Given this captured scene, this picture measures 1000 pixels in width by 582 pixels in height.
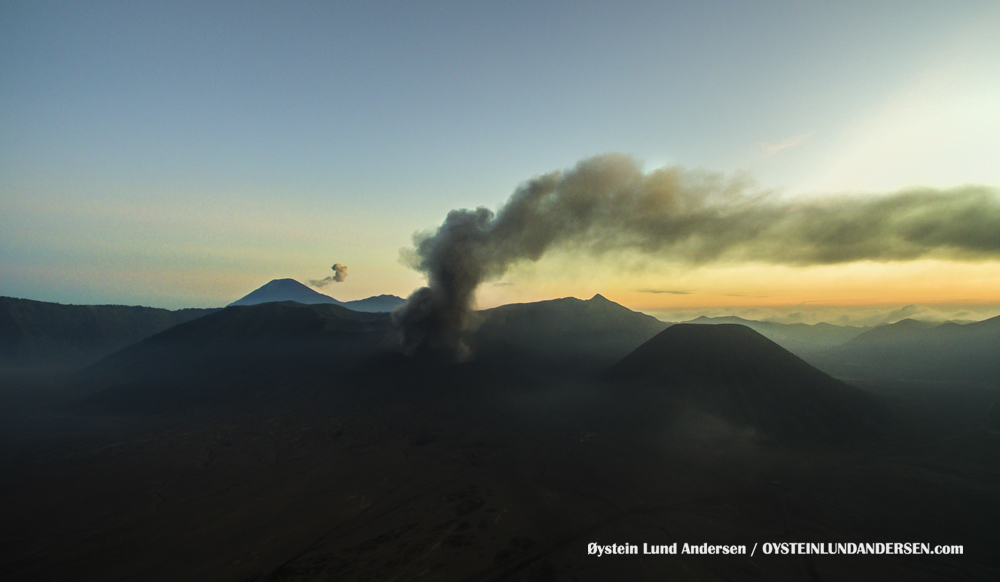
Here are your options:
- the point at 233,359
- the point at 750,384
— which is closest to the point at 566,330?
the point at 750,384

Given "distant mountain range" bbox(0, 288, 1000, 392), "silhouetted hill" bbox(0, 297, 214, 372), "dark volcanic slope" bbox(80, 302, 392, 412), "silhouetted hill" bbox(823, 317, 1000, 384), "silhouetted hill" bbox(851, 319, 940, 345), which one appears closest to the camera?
"dark volcanic slope" bbox(80, 302, 392, 412)

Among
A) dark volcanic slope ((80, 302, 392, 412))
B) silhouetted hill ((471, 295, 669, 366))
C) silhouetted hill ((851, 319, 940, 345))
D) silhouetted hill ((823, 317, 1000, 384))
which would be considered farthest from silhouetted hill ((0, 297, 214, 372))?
silhouetted hill ((851, 319, 940, 345))

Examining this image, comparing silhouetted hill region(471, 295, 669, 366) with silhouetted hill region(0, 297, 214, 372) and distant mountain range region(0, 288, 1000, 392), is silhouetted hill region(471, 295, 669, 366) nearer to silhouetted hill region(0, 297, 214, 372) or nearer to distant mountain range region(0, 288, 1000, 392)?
distant mountain range region(0, 288, 1000, 392)

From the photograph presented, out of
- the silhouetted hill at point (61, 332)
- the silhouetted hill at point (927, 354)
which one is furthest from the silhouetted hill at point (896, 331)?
the silhouetted hill at point (61, 332)

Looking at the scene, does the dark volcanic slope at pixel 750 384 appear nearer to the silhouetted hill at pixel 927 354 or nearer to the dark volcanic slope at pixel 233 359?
the dark volcanic slope at pixel 233 359

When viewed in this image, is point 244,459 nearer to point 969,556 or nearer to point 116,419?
point 116,419

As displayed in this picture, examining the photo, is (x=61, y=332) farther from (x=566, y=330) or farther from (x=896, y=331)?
(x=896, y=331)

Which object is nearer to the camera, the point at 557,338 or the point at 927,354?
the point at 557,338

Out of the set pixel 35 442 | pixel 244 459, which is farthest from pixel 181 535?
pixel 35 442
